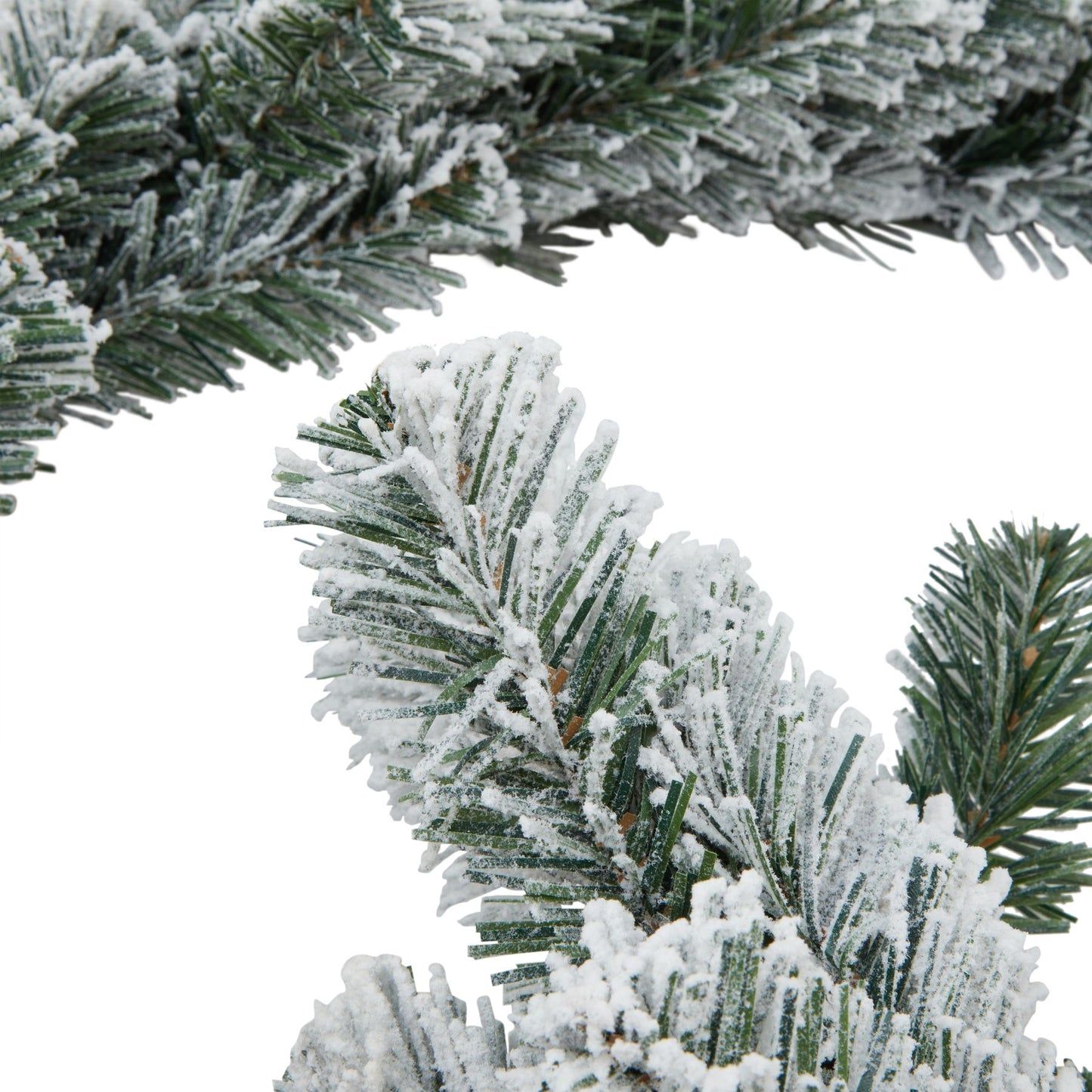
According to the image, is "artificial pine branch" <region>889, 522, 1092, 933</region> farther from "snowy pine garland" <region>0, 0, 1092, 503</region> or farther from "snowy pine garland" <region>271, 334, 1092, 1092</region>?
"snowy pine garland" <region>0, 0, 1092, 503</region>

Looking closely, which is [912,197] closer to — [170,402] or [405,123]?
[405,123]

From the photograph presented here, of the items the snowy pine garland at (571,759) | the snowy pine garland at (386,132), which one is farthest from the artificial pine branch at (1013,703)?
the snowy pine garland at (386,132)

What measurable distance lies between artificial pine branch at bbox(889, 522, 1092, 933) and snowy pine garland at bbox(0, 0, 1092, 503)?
15.3 inches

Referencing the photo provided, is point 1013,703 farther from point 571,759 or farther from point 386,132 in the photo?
point 386,132

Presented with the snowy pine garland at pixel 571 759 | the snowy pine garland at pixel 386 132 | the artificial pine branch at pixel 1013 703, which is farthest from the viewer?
the snowy pine garland at pixel 386 132

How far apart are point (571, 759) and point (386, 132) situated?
0.50m

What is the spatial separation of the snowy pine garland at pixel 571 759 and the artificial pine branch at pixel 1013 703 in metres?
0.10

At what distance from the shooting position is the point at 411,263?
26.7 inches

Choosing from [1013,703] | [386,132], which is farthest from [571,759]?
[386,132]

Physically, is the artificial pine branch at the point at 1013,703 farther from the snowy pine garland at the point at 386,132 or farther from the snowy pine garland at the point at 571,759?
the snowy pine garland at the point at 386,132

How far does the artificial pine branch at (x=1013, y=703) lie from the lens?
411 millimetres

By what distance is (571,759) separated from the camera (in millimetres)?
322

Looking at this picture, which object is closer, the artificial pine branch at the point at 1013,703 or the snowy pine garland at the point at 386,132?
the artificial pine branch at the point at 1013,703

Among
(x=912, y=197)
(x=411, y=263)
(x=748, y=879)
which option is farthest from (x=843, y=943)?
(x=912, y=197)
